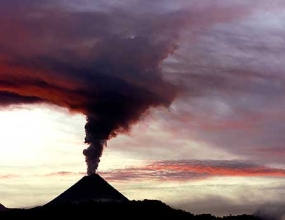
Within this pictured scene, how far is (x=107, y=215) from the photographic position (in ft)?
655

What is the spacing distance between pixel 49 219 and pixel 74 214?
28.9 feet

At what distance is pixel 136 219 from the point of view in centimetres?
19912

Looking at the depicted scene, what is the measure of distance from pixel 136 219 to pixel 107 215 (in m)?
10.2

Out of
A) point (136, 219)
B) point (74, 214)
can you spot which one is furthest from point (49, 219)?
point (136, 219)

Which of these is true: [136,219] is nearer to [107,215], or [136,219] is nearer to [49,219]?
[107,215]

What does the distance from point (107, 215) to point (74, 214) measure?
11.5 meters

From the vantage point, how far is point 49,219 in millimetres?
198750

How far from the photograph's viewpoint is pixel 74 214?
199m

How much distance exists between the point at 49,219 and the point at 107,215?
66.2 ft

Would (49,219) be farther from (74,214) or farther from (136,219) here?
(136,219)

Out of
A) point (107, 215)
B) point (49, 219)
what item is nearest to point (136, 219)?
point (107, 215)
